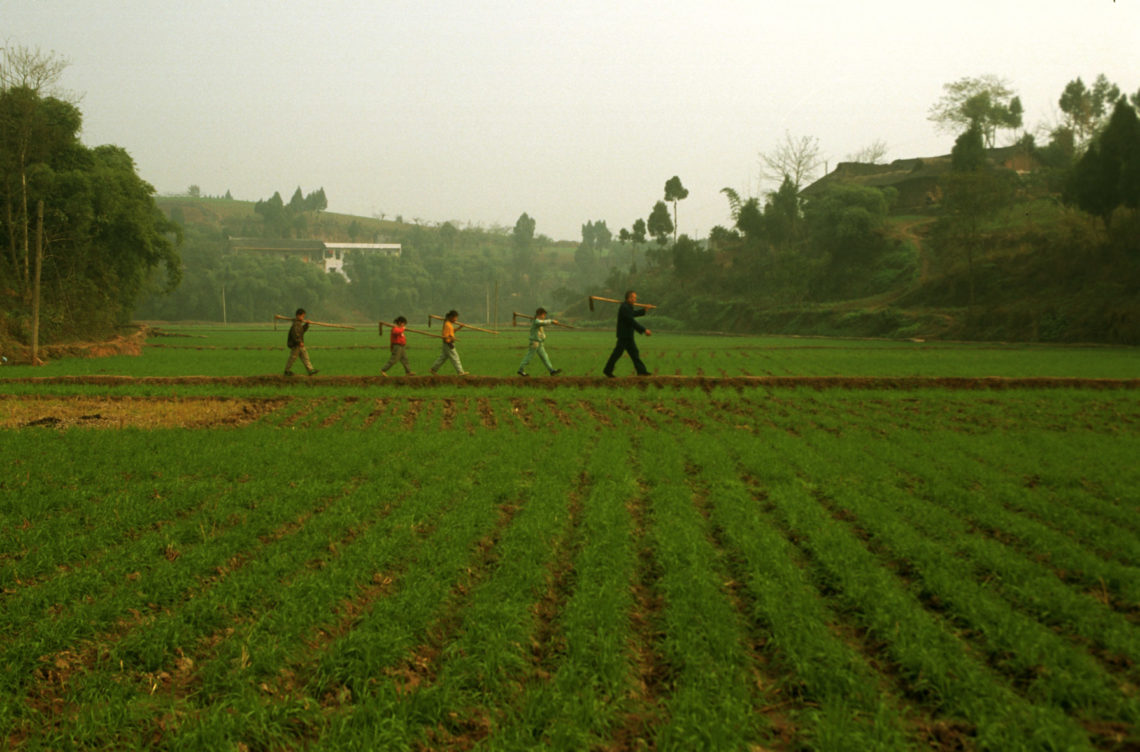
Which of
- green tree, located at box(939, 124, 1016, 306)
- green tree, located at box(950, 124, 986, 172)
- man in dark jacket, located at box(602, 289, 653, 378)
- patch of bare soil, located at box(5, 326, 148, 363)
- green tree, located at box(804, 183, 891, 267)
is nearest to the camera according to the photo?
man in dark jacket, located at box(602, 289, 653, 378)

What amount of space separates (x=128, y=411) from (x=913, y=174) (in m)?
76.1

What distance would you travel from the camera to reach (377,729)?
350cm

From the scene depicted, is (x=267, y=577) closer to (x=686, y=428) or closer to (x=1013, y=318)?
(x=686, y=428)

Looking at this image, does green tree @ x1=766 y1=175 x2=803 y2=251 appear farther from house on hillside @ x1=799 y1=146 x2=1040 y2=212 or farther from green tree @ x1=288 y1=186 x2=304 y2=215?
green tree @ x1=288 y1=186 x2=304 y2=215

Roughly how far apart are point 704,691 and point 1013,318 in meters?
43.2

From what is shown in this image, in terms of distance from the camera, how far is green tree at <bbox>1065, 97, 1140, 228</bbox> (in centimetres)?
3700

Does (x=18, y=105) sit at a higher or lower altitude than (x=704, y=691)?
higher

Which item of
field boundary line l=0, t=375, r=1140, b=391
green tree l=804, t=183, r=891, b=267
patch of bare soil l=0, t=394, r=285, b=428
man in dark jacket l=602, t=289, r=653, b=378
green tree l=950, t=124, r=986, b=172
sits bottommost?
patch of bare soil l=0, t=394, r=285, b=428

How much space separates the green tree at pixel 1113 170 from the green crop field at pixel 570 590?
3343 centimetres

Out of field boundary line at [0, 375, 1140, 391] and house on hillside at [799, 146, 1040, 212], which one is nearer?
field boundary line at [0, 375, 1140, 391]

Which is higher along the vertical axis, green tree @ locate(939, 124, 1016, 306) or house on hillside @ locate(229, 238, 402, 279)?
house on hillside @ locate(229, 238, 402, 279)

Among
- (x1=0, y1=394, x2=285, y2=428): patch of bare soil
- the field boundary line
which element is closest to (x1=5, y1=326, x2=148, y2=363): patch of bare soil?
the field boundary line

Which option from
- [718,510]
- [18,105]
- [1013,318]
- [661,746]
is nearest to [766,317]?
[1013,318]

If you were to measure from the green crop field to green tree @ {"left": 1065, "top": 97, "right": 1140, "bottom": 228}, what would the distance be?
110 feet
